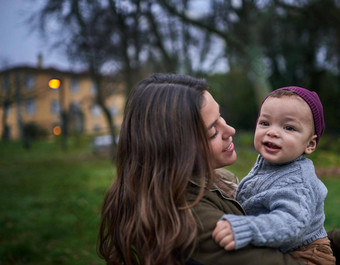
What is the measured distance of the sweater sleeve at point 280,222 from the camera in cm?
135

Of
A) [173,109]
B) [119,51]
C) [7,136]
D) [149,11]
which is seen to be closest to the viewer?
[173,109]

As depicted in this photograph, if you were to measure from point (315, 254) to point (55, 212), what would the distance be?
6796 millimetres

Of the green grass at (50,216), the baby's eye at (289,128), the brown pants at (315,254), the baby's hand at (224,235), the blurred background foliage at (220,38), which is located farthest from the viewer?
the blurred background foliage at (220,38)

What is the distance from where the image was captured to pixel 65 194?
9.27 metres

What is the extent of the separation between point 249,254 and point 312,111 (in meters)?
0.72

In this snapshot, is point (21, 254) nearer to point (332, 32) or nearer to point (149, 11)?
point (149, 11)

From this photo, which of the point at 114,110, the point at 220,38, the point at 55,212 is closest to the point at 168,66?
the point at 220,38

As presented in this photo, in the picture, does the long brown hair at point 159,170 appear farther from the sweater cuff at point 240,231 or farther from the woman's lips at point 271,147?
the woman's lips at point 271,147

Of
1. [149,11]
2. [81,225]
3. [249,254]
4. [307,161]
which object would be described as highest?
[149,11]

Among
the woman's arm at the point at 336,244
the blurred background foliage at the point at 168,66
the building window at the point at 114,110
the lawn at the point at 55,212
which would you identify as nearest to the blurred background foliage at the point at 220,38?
the blurred background foliage at the point at 168,66

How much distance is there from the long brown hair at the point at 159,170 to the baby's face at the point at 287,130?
343mm

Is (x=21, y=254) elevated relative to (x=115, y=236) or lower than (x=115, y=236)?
lower

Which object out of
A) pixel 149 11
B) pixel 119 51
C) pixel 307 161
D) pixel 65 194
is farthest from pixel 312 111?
pixel 119 51

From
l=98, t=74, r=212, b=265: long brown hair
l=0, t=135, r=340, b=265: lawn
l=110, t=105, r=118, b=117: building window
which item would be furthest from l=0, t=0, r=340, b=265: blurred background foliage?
l=110, t=105, r=118, b=117: building window
